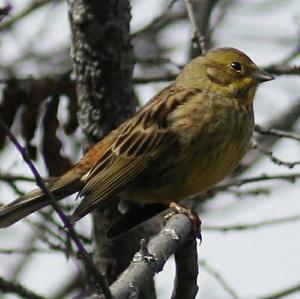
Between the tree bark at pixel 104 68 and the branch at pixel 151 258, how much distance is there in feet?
3.59

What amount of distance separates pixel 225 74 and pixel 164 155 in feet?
2.70

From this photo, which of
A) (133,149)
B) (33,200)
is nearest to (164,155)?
(133,149)

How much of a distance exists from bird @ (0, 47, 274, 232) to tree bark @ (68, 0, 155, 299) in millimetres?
173

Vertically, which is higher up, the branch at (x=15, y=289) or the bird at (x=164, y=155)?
the bird at (x=164, y=155)

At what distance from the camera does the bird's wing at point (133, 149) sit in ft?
18.5

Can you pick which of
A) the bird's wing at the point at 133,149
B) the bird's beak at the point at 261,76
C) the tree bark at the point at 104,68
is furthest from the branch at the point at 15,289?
the bird's beak at the point at 261,76

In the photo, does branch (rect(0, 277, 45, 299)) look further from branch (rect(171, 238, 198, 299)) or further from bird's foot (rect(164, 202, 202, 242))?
branch (rect(171, 238, 198, 299))

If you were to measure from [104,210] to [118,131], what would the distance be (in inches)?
17.5

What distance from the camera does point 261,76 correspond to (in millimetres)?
6047

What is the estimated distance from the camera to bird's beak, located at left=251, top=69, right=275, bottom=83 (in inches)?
236

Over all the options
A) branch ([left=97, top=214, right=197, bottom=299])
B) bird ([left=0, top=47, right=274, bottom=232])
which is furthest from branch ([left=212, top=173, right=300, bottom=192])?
branch ([left=97, top=214, right=197, bottom=299])

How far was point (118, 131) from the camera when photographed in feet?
18.5

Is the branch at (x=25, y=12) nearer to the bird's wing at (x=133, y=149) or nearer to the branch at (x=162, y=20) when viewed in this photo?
the branch at (x=162, y=20)

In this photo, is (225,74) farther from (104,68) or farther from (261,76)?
(104,68)
